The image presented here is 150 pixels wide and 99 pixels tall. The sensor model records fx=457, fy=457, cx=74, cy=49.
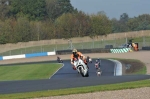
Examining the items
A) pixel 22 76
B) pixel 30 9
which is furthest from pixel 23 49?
pixel 30 9

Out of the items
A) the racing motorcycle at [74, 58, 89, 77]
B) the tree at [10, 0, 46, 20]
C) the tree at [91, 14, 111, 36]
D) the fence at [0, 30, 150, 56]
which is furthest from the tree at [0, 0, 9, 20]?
the racing motorcycle at [74, 58, 89, 77]

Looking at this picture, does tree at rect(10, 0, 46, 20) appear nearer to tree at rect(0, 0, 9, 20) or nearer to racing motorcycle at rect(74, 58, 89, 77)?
tree at rect(0, 0, 9, 20)

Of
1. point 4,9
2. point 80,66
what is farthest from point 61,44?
point 80,66

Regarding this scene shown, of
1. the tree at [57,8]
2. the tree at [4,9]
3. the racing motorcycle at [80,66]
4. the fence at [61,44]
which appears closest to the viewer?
the racing motorcycle at [80,66]

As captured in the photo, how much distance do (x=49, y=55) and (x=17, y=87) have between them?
50979mm

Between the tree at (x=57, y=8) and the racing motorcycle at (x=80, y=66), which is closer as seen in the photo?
the racing motorcycle at (x=80, y=66)

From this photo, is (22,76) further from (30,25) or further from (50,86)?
(30,25)

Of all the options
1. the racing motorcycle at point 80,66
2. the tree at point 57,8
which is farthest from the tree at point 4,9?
the racing motorcycle at point 80,66

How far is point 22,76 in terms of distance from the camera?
3828 cm

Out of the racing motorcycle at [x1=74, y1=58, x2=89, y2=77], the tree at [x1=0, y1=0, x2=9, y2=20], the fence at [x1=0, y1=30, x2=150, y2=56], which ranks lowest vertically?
the fence at [x1=0, y1=30, x2=150, y2=56]

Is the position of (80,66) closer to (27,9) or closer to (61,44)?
(61,44)

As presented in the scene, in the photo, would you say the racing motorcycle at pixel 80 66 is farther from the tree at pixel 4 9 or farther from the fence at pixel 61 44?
the tree at pixel 4 9

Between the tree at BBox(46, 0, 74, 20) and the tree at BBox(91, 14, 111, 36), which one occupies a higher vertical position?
the tree at BBox(46, 0, 74, 20)

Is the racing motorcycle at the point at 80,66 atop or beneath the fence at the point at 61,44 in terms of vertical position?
atop
